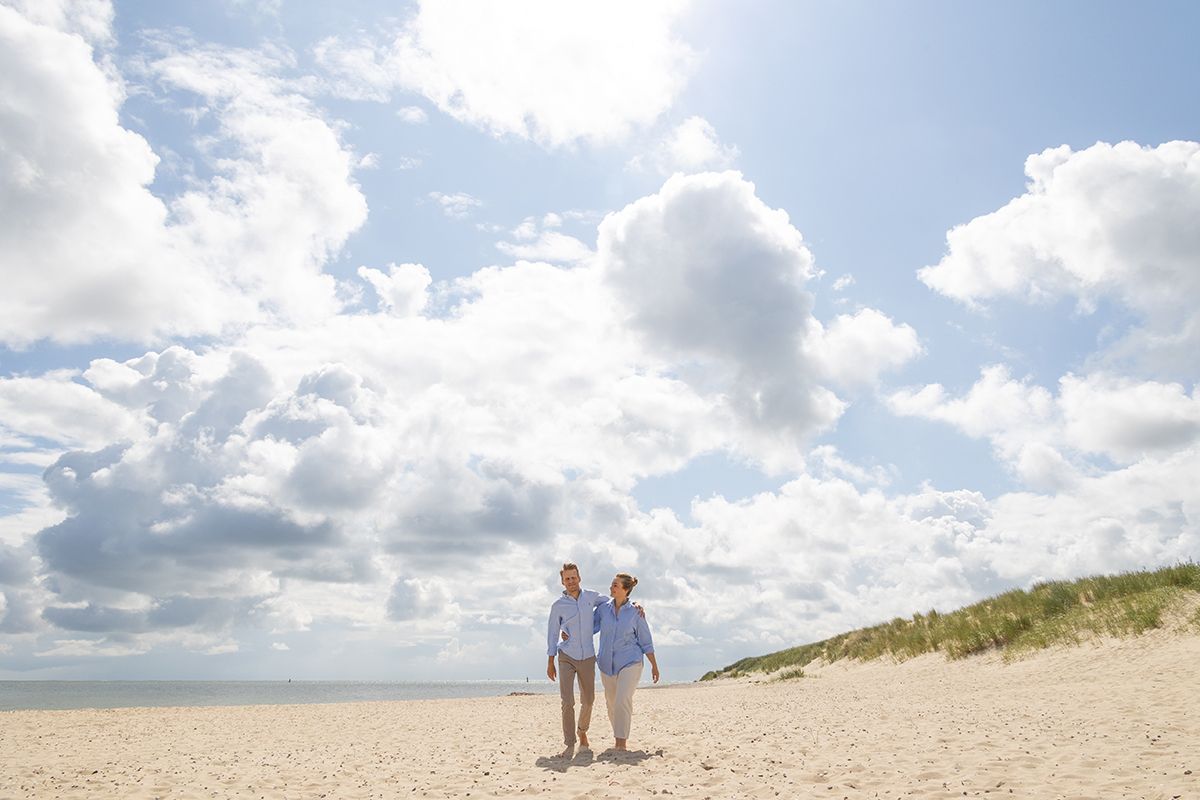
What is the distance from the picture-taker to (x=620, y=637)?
36.8ft

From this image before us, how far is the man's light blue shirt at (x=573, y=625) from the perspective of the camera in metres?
11.3

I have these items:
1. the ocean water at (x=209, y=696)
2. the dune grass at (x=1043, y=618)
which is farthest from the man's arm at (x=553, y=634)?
the ocean water at (x=209, y=696)

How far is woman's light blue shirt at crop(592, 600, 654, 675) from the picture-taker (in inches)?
439

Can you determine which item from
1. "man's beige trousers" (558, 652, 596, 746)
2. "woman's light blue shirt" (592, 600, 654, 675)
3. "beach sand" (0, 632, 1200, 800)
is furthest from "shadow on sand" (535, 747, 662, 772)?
"woman's light blue shirt" (592, 600, 654, 675)

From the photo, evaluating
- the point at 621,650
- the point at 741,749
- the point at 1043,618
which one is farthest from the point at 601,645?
the point at 1043,618

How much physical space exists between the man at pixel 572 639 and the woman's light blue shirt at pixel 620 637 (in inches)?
5.6

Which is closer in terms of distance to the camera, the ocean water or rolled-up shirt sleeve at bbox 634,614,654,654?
rolled-up shirt sleeve at bbox 634,614,654,654

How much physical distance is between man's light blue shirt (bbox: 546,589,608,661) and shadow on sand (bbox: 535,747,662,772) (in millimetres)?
1425

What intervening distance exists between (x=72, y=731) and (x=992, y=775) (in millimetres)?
19229

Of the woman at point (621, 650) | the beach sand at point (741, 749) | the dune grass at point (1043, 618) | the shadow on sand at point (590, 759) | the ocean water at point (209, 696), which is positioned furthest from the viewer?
the ocean water at point (209, 696)

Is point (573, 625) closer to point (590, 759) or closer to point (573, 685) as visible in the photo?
point (573, 685)

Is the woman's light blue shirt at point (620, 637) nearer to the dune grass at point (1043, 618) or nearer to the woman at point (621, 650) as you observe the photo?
the woman at point (621, 650)

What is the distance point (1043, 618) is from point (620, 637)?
20.6 m

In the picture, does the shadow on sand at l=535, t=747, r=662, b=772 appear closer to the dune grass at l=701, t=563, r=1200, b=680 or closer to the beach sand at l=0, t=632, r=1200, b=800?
the beach sand at l=0, t=632, r=1200, b=800
